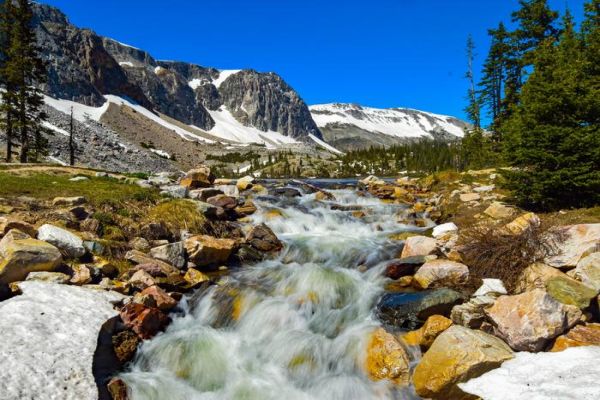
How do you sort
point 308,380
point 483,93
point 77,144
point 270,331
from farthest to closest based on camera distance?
point 77,144 < point 483,93 < point 270,331 < point 308,380

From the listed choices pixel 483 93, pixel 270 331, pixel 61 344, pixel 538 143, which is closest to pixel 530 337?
pixel 270 331

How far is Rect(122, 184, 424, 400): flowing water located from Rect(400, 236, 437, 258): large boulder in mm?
712

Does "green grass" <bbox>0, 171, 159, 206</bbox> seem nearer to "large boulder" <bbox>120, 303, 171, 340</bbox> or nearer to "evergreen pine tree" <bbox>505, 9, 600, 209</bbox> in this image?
"large boulder" <bbox>120, 303, 171, 340</bbox>

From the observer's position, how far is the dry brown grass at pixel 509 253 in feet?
30.2

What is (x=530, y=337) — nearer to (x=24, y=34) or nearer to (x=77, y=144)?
(x=24, y=34)

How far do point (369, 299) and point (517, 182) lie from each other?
361 inches

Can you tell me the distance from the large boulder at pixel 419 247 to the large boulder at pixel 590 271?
4.01 meters

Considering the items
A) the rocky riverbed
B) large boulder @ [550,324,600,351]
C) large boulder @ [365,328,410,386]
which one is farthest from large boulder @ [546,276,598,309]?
large boulder @ [365,328,410,386]

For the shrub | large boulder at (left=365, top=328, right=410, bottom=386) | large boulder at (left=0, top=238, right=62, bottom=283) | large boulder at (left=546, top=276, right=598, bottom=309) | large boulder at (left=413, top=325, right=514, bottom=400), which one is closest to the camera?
large boulder at (left=413, top=325, right=514, bottom=400)

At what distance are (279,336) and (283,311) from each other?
2.83ft

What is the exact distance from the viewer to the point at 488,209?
15.3 m

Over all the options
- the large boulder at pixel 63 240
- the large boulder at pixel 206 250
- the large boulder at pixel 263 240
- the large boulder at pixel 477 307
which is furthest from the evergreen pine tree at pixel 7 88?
the large boulder at pixel 477 307

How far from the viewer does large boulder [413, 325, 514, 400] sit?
252 inches

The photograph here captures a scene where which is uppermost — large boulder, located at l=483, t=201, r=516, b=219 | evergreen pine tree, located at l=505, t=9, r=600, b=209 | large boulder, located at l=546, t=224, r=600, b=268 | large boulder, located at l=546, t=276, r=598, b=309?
evergreen pine tree, located at l=505, t=9, r=600, b=209
